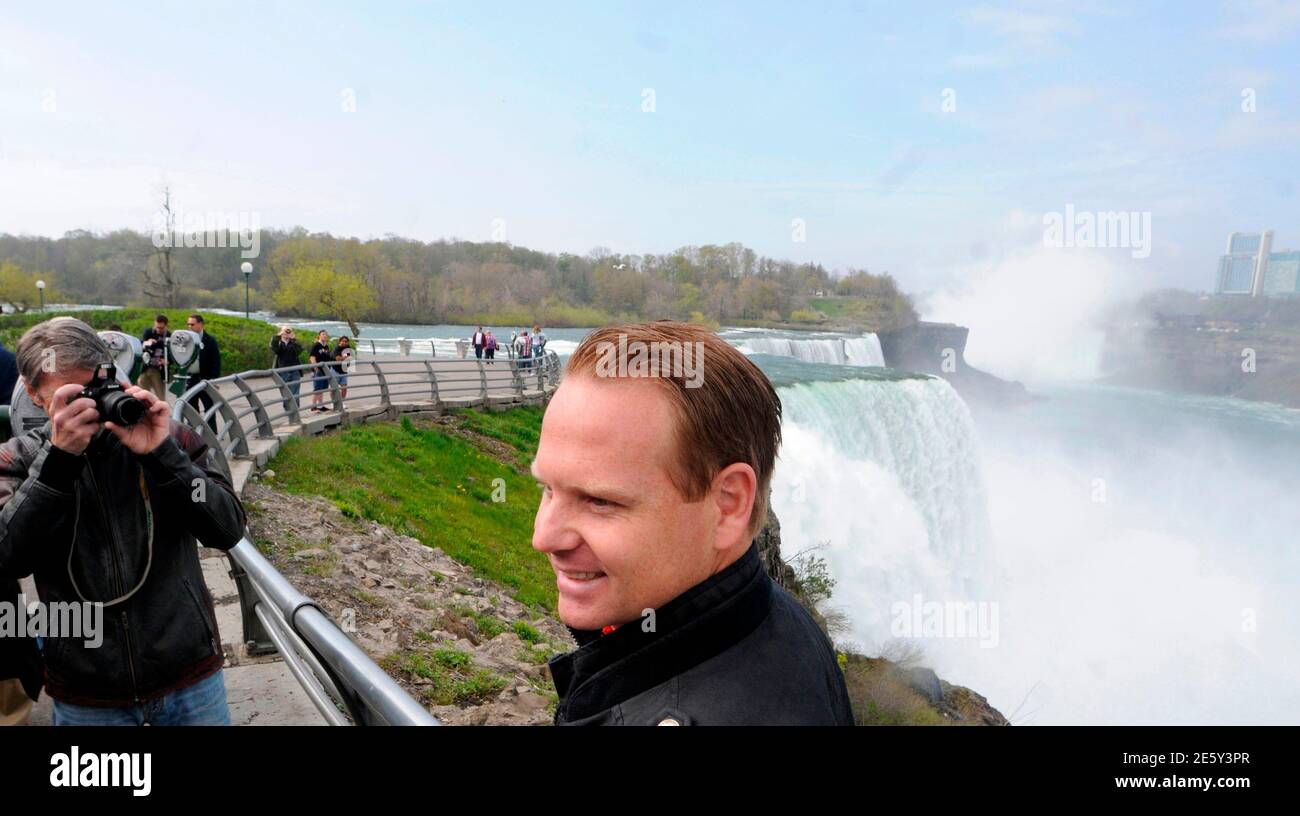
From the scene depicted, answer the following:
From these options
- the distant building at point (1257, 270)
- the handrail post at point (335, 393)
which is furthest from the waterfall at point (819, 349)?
the distant building at point (1257, 270)

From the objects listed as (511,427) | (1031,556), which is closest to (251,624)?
(511,427)

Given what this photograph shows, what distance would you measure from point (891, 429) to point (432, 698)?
24.3 m

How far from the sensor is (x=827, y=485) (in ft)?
77.8

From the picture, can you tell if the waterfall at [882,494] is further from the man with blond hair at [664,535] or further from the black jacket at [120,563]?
the man with blond hair at [664,535]

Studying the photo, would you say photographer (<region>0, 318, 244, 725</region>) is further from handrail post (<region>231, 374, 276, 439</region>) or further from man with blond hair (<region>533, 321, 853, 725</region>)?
handrail post (<region>231, 374, 276, 439</region>)

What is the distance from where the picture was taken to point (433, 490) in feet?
43.2

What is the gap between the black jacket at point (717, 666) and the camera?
0.89m

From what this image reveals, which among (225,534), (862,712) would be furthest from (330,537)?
(862,712)

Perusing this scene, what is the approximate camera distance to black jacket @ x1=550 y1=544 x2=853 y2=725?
89 cm

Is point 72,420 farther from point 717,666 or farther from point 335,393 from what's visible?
point 335,393

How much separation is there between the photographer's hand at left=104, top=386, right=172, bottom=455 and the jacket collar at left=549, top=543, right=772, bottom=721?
1926 millimetres

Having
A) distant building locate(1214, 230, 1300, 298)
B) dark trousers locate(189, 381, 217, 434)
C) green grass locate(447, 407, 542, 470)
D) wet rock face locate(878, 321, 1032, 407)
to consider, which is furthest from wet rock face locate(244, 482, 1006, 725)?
distant building locate(1214, 230, 1300, 298)

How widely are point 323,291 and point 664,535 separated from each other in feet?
196
